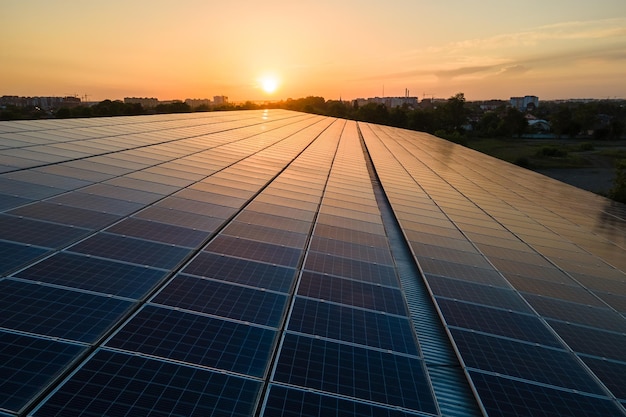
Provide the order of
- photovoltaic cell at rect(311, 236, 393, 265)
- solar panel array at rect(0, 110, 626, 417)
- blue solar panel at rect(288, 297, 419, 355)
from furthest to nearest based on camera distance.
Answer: photovoltaic cell at rect(311, 236, 393, 265) < blue solar panel at rect(288, 297, 419, 355) < solar panel array at rect(0, 110, 626, 417)

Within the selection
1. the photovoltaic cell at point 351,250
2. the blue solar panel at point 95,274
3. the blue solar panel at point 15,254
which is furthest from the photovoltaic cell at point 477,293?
the blue solar panel at point 15,254

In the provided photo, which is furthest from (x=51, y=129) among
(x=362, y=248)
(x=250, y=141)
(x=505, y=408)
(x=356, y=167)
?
(x=505, y=408)

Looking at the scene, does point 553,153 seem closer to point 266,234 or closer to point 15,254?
point 266,234

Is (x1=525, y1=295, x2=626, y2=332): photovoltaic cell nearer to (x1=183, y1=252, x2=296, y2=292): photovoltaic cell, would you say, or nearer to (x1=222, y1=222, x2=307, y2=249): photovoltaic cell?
(x1=183, y1=252, x2=296, y2=292): photovoltaic cell

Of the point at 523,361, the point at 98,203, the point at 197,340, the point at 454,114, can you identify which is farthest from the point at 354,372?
the point at 454,114

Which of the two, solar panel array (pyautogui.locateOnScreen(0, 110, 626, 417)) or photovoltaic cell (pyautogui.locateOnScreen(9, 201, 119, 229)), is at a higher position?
photovoltaic cell (pyautogui.locateOnScreen(9, 201, 119, 229))

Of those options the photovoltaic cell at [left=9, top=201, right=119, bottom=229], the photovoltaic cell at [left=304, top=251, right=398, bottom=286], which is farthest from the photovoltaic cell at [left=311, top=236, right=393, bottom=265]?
the photovoltaic cell at [left=9, top=201, right=119, bottom=229]

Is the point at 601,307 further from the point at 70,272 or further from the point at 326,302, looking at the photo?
the point at 70,272
